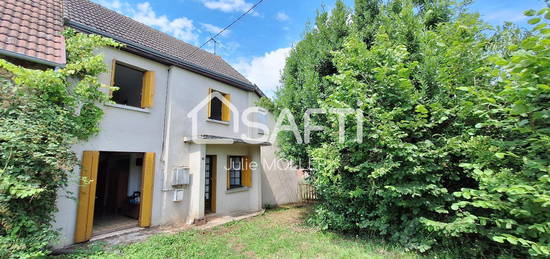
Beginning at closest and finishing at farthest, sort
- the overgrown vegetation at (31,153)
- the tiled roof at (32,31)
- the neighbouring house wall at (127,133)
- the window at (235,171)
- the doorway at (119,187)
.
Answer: the overgrown vegetation at (31,153), the tiled roof at (32,31), the neighbouring house wall at (127,133), the doorway at (119,187), the window at (235,171)

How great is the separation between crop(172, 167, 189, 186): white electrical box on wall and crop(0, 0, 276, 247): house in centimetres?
3

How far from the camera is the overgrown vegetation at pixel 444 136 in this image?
3438mm

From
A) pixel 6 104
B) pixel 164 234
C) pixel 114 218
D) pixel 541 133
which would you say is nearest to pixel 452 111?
pixel 541 133

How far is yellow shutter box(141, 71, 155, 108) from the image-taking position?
8234 millimetres

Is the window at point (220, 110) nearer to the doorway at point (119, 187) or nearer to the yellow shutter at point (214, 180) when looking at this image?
the yellow shutter at point (214, 180)

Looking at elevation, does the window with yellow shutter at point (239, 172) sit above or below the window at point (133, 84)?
below

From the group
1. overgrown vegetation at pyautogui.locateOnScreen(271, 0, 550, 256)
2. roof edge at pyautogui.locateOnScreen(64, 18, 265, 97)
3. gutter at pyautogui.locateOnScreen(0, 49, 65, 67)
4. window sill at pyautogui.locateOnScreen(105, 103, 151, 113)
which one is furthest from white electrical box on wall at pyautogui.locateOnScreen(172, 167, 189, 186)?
overgrown vegetation at pyautogui.locateOnScreen(271, 0, 550, 256)

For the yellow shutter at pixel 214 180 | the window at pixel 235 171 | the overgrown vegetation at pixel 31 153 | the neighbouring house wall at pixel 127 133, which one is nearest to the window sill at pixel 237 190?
the window at pixel 235 171

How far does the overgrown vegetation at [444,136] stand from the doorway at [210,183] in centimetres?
490

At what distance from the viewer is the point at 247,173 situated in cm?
1109

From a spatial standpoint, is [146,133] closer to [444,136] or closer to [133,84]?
[133,84]

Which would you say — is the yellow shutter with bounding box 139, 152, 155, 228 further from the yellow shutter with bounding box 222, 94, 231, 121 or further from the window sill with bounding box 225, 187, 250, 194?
the yellow shutter with bounding box 222, 94, 231, 121

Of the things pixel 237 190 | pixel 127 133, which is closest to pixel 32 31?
pixel 127 133

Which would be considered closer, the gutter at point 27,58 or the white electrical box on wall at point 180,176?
the gutter at point 27,58
